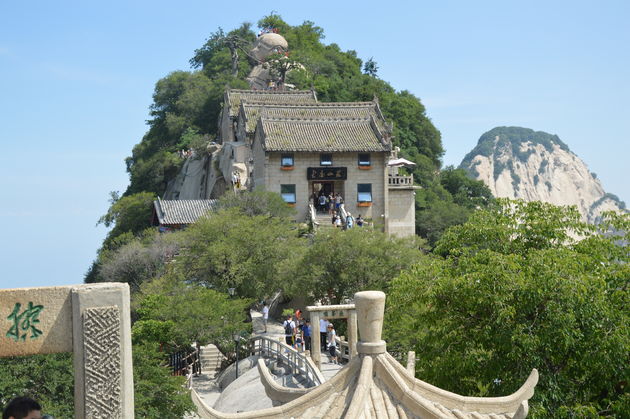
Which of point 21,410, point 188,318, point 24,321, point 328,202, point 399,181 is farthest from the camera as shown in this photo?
point 399,181

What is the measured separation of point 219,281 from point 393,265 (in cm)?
741

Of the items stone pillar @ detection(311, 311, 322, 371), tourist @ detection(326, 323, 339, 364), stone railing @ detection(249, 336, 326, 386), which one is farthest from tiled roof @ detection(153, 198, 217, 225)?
stone pillar @ detection(311, 311, 322, 371)

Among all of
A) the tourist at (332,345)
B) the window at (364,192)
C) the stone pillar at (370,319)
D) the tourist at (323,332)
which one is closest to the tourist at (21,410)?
the stone pillar at (370,319)

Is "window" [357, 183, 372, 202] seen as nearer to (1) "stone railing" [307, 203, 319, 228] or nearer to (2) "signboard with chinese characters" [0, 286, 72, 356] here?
(1) "stone railing" [307, 203, 319, 228]

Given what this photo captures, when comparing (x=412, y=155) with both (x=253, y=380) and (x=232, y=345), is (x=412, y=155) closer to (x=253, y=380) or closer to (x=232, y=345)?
(x=232, y=345)

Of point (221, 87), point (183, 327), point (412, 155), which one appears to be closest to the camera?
point (183, 327)

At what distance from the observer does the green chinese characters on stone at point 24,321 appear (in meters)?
6.76

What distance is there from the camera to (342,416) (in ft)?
25.5

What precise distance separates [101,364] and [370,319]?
101 inches

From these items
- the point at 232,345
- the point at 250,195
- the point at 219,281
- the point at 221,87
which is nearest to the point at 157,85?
the point at 221,87

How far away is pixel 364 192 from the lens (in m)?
44.0

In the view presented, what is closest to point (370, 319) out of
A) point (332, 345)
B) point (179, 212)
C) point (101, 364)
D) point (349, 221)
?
point (101, 364)

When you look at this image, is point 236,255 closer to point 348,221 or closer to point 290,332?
point 290,332

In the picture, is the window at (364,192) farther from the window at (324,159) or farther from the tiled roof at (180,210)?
the tiled roof at (180,210)
